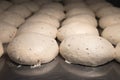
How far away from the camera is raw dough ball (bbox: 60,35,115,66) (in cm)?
126

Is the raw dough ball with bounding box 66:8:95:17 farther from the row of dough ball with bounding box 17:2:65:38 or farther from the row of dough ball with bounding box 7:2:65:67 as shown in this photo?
the row of dough ball with bounding box 7:2:65:67

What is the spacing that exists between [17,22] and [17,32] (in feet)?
0.68

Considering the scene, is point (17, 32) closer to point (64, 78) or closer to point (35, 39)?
point (35, 39)

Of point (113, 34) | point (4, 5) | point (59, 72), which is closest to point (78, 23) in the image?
point (113, 34)

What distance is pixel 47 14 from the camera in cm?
191

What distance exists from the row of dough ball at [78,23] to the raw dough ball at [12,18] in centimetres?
34

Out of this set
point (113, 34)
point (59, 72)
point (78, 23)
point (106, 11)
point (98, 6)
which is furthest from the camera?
point (98, 6)

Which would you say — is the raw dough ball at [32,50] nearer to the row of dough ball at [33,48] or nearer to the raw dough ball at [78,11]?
the row of dough ball at [33,48]

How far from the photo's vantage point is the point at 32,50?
128cm

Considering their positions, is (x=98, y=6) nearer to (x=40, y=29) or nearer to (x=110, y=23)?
(x=110, y=23)

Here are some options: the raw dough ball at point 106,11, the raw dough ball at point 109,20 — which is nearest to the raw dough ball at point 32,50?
the raw dough ball at point 109,20

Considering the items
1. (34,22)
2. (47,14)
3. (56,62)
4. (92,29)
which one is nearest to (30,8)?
(47,14)

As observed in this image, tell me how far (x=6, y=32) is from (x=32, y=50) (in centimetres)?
36

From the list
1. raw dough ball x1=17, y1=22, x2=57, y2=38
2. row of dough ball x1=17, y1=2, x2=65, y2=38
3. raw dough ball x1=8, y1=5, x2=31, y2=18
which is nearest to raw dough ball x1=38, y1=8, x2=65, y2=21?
row of dough ball x1=17, y1=2, x2=65, y2=38
